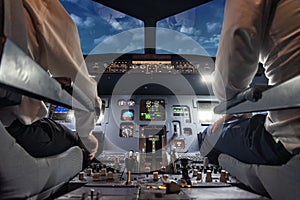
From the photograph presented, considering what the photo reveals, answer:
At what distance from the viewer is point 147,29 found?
2840 mm

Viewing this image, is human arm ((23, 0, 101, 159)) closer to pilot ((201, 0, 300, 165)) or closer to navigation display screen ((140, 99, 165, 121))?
pilot ((201, 0, 300, 165))

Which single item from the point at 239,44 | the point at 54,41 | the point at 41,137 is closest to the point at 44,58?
the point at 54,41

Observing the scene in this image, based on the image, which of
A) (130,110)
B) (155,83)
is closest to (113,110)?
(130,110)

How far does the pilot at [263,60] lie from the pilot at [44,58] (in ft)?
2.32

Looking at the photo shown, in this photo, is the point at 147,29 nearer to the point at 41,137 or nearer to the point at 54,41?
the point at 54,41

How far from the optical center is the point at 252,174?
924 millimetres

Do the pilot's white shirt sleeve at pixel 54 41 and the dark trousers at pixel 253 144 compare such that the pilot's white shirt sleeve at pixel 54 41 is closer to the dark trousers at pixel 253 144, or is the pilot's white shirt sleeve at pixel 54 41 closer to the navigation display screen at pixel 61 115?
the dark trousers at pixel 253 144

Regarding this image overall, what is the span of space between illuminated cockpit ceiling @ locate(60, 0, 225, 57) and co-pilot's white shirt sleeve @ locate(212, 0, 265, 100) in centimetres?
157

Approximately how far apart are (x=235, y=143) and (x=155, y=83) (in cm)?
171

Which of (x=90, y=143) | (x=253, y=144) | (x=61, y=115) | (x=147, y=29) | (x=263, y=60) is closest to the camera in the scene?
(x=253, y=144)

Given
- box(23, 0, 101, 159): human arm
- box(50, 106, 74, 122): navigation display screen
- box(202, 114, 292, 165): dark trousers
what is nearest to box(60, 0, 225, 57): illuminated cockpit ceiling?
box(50, 106, 74, 122): navigation display screen

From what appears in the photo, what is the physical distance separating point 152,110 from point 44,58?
1.80 metres

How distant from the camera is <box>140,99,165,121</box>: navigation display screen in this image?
2734mm

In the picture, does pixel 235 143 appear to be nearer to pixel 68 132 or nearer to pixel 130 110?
pixel 68 132
